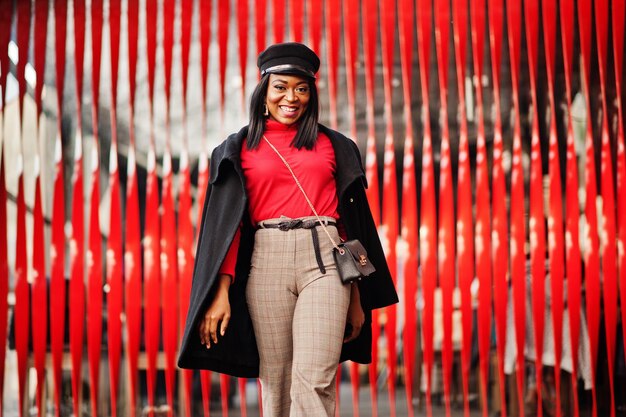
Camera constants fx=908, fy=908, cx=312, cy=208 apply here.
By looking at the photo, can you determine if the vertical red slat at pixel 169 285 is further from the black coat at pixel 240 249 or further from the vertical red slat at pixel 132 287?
the black coat at pixel 240 249

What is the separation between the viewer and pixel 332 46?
451cm

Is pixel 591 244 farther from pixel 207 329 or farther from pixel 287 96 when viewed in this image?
pixel 207 329

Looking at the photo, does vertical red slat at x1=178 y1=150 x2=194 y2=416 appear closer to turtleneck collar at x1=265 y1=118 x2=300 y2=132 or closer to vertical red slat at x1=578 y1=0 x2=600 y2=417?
turtleneck collar at x1=265 y1=118 x2=300 y2=132

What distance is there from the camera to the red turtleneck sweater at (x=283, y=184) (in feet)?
9.45

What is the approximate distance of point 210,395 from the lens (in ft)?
14.8

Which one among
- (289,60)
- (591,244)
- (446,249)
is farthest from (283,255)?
(591,244)

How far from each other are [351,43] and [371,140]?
500mm

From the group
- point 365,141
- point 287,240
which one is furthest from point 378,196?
point 287,240

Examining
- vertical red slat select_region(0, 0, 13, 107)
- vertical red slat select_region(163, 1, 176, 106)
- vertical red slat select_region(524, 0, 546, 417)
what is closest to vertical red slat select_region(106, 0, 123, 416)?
vertical red slat select_region(163, 1, 176, 106)

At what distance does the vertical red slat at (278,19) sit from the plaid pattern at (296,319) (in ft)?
6.09

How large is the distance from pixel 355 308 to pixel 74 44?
7.60ft

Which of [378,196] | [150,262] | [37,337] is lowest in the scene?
[37,337]

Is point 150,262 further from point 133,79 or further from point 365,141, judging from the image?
point 365,141

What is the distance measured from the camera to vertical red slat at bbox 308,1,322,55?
4.50 metres
